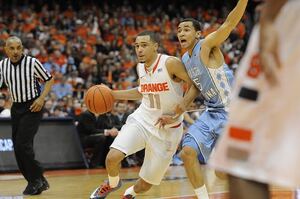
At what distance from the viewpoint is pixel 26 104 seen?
847 cm

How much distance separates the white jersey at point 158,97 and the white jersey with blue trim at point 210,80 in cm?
25

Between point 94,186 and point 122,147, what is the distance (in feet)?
10.2

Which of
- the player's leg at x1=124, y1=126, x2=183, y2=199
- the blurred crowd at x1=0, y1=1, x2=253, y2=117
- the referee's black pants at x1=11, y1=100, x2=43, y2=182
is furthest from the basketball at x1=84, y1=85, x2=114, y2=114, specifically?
the blurred crowd at x1=0, y1=1, x2=253, y2=117

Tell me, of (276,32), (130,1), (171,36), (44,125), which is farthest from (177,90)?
(130,1)

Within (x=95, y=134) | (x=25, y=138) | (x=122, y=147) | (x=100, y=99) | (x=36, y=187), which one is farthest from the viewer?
(x=95, y=134)

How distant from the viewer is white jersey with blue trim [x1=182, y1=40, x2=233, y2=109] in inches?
252

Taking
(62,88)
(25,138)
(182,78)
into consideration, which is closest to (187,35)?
(182,78)

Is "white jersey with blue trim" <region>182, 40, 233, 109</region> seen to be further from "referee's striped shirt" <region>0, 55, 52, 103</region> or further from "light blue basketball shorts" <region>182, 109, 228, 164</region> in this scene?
"referee's striped shirt" <region>0, 55, 52, 103</region>

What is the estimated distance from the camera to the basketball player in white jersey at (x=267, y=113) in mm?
2497

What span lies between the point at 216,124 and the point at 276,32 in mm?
3898

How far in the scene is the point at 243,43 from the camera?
23.2 meters

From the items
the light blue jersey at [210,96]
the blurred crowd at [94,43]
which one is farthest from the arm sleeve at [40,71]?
the blurred crowd at [94,43]

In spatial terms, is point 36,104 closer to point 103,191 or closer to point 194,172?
point 103,191

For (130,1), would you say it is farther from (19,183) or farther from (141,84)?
(141,84)
